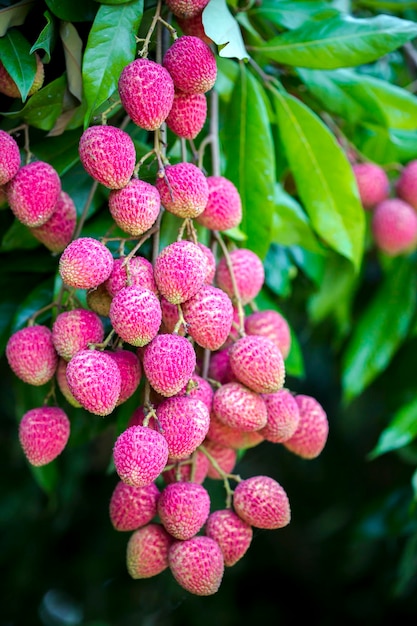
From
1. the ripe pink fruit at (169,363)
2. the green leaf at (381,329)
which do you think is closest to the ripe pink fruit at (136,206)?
the ripe pink fruit at (169,363)

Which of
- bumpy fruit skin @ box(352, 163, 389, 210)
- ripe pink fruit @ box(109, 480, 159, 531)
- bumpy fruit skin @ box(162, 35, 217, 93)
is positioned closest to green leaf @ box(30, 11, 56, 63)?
bumpy fruit skin @ box(162, 35, 217, 93)

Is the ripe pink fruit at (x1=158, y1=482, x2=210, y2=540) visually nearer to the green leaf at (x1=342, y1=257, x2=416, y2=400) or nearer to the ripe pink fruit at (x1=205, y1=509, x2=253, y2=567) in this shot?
the ripe pink fruit at (x1=205, y1=509, x2=253, y2=567)

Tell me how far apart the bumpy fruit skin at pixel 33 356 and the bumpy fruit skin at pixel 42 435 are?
0.15 feet

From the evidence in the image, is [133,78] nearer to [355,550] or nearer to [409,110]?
[409,110]

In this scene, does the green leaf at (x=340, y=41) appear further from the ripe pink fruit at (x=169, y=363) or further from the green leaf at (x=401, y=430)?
the green leaf at (x=401, y=430)

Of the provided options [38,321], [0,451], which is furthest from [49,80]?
[0,451]

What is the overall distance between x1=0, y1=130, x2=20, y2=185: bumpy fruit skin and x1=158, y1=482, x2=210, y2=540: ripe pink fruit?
0.37m

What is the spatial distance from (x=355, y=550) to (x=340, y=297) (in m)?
1.24

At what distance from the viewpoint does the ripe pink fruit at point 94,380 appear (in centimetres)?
69

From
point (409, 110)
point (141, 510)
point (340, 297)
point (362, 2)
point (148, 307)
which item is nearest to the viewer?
point (148, 307)

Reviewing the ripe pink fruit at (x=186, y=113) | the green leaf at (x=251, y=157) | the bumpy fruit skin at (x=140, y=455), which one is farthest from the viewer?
the green leaf at (x=251, y=157)

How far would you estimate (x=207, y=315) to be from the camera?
75 centimetres

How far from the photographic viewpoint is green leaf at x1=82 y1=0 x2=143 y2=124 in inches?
30.2

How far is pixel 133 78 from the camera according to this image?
73cm
